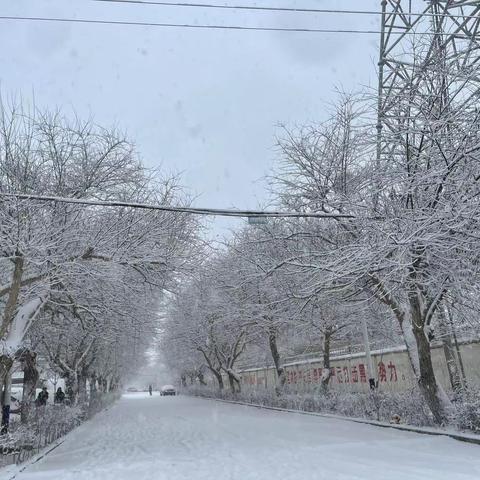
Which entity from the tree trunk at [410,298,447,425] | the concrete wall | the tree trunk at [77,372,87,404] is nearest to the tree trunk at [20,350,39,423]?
the tree trunk at [410,298,447,425]

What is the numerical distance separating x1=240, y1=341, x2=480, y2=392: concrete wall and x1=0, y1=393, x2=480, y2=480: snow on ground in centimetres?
417

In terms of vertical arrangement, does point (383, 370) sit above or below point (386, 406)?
above

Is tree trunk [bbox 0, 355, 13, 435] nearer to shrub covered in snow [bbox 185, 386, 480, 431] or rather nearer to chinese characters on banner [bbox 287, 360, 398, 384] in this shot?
shrub covered in snow [bbox 185, 386, 480, 431]

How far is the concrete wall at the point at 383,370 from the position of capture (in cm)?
1623

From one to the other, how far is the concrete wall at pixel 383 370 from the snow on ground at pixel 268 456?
4.17 meters

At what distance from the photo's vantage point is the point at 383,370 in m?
22.1

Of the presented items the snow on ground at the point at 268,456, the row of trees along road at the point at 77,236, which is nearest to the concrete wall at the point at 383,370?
the snow on ground at the point at 268,456

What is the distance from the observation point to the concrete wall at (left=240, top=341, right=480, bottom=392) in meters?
16.2

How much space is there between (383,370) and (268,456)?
12991 mm

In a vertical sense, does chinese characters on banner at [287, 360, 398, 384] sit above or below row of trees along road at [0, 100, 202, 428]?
below

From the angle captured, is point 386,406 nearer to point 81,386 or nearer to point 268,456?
point 268,456

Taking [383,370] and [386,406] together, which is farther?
[383,370]

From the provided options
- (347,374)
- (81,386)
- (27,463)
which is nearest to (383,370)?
(347,374)

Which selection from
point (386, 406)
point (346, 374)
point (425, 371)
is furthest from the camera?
point (346, 374)
